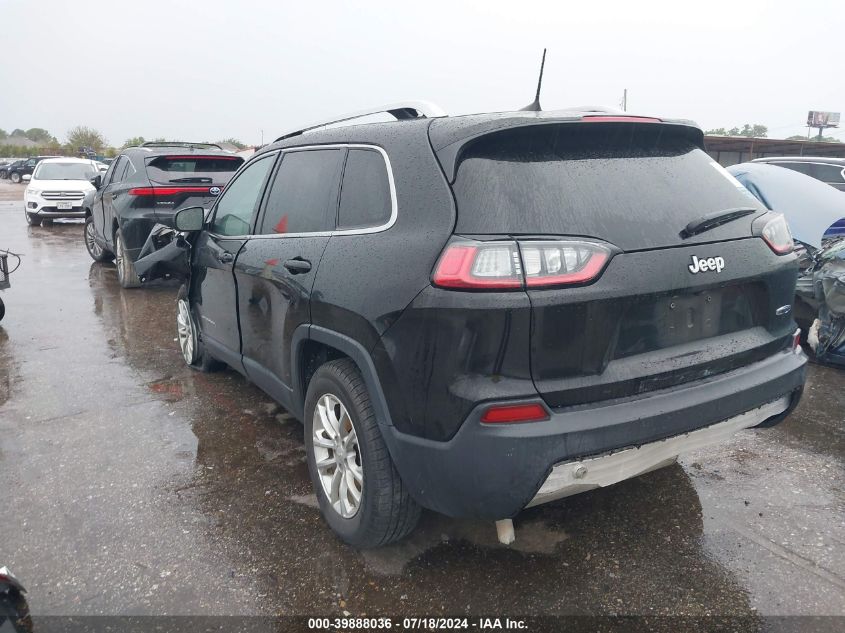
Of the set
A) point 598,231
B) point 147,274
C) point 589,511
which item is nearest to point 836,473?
point 589,511

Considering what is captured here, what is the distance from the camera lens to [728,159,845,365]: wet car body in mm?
5273

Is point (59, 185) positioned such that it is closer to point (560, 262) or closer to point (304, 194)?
point (304, 194)

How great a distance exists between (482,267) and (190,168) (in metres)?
7.54

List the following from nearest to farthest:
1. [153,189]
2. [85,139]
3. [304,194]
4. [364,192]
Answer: [364,192] → [304,194] → [153,189] → [85,139]

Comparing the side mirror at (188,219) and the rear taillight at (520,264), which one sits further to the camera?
the side mirror at (188,219)

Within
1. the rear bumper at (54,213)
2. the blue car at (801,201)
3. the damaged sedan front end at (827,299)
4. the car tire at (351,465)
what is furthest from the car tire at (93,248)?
the damaged sedan front end at (827,299)

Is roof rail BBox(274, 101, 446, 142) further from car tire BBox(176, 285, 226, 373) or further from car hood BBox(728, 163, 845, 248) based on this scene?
car hood BBox(728, 163, 845, 248)

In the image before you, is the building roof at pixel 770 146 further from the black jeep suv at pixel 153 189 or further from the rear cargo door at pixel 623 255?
the rear cargo door at pixel 623 255

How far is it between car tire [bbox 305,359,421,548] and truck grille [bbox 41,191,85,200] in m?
15.4

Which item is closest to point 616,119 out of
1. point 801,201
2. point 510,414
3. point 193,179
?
point 510,414

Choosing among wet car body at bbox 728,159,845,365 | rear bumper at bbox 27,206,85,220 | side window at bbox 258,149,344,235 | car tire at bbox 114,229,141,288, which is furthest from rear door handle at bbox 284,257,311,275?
rear bumper at bbox 27,206,85,220

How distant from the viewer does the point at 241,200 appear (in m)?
4.19

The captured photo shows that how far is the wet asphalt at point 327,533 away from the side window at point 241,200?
1269 mm

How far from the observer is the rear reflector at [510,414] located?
7.18 feet
